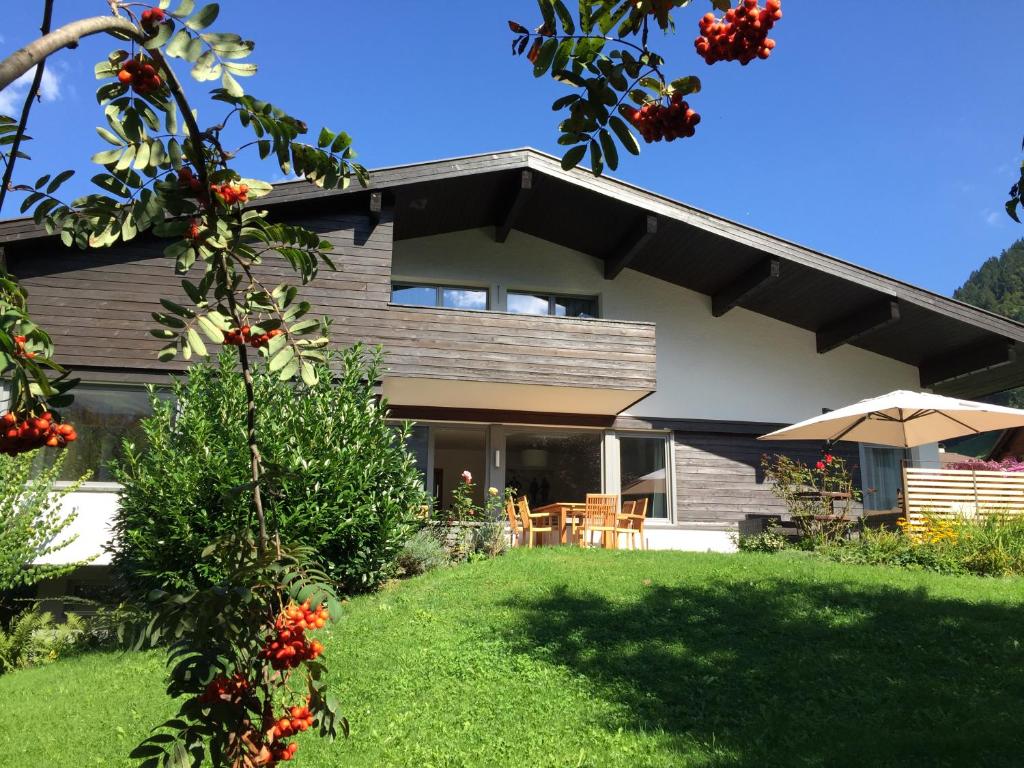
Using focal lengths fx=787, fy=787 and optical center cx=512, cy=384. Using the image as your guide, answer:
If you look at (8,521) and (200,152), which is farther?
(8,521)

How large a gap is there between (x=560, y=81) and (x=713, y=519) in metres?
11.7

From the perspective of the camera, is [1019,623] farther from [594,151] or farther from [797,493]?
[594,151]

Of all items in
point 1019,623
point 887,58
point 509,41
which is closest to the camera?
point 509,41

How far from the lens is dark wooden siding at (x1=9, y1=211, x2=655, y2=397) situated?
10.1 metres

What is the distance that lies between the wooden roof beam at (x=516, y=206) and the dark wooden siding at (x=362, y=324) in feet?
6.77

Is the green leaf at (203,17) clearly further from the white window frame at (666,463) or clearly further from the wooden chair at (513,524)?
the white window frame at (666,463)

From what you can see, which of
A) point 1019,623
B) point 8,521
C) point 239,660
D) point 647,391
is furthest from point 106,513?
point 1019,623

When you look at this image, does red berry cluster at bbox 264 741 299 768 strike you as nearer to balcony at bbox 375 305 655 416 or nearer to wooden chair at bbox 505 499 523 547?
balcony at bbox 375 305 655 416

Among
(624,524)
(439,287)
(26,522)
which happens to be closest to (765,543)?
(624,524)

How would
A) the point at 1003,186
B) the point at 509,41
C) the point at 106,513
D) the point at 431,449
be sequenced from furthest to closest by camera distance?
the point at 431,449 → the point at 106,513 → the point at 1003,186 → the point at 509,41

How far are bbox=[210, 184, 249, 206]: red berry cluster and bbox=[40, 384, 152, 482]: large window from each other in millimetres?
8905

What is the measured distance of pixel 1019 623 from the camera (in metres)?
6.39

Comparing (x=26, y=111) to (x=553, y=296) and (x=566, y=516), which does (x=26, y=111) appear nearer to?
(x=566, y=516)

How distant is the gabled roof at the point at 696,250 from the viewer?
12039mm
